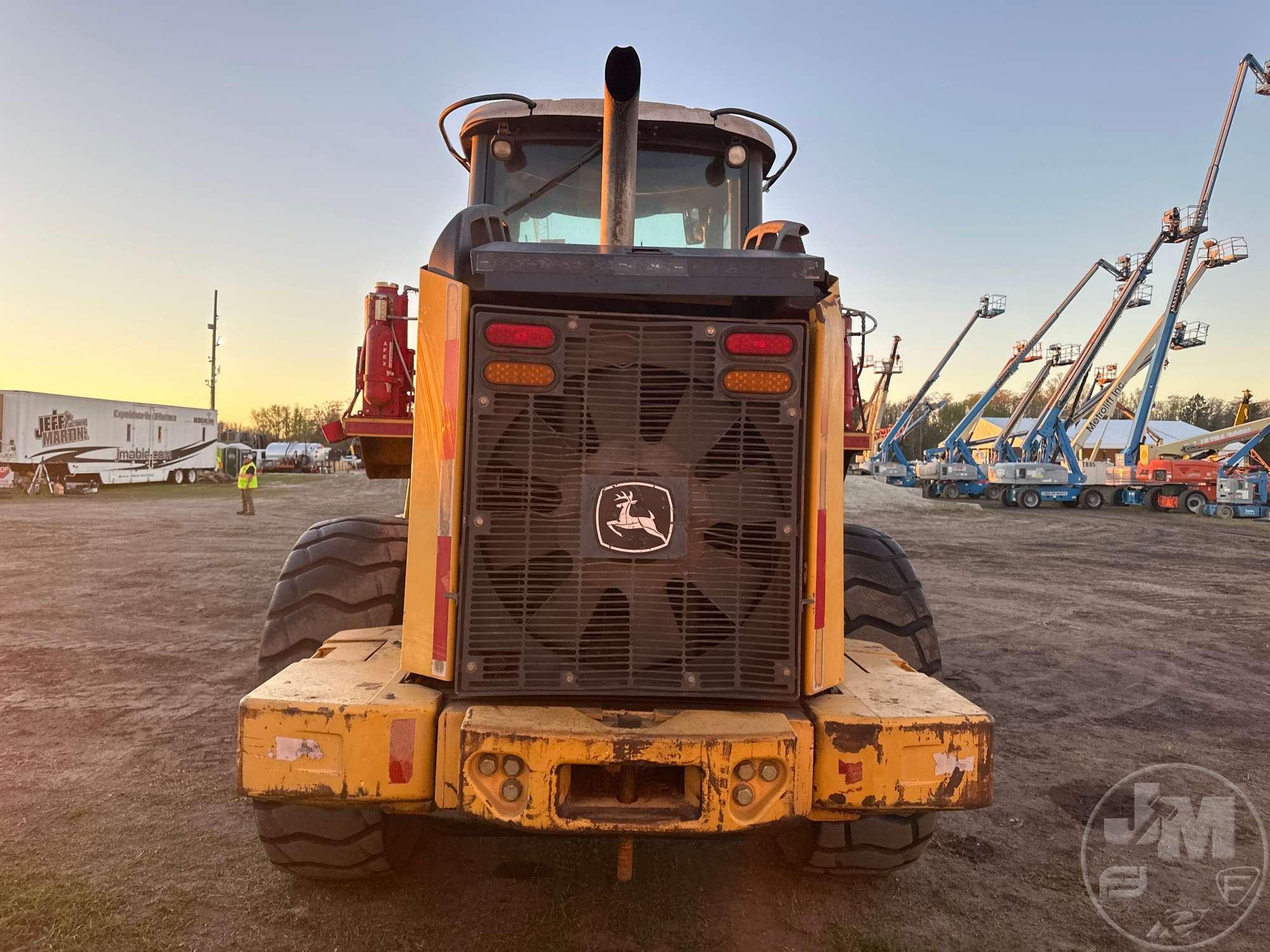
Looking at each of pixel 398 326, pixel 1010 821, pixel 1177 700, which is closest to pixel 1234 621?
pixel 1177 700

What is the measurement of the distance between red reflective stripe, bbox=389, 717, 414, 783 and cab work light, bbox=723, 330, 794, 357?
4.64 ft

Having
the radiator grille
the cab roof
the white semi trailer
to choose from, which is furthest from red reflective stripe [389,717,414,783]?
the white semi trailer

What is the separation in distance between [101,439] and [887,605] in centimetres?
3031

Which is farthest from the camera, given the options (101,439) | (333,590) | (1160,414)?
(1160,414)

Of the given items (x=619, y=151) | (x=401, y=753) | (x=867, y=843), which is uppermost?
(x=619, y=151)

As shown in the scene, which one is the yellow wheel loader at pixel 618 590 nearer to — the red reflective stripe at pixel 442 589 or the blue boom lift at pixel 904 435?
the red reflective stripe at pixel 442 589

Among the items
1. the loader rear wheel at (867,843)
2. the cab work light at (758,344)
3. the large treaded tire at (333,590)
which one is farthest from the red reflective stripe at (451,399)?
the loader rear wheel at (867,843)

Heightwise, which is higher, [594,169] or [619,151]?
[594,169]

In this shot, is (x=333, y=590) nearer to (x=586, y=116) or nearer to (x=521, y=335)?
(x=521, y=335)

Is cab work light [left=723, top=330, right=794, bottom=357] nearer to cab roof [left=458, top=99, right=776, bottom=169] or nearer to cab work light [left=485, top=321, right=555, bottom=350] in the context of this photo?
cab work light [left=485, top=321, right=555, bottom=350]

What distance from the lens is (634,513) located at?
2.40 m

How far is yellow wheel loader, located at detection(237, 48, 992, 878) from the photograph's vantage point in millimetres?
2211

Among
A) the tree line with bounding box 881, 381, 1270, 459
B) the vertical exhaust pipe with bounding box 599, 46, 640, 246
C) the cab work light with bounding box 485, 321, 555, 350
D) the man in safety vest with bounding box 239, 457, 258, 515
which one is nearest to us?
the cab work light with bounding box 485, 321, 555, 350

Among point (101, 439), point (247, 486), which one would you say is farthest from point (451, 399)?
point (101, 439)
